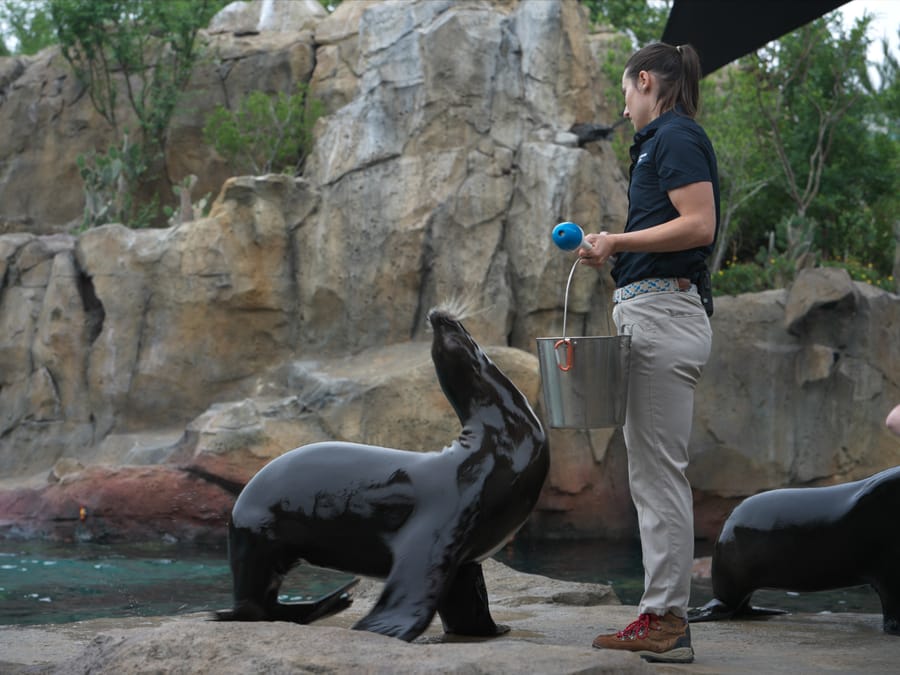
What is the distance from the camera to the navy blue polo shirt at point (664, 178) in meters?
3.15

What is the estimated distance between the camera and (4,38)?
25.6m

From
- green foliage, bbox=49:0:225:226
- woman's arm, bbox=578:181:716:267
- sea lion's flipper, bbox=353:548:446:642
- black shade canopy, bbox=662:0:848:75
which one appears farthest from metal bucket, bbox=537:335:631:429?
green foliage, bbox=49:0:225:226

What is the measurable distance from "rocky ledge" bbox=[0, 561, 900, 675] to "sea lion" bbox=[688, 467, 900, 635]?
0.53 feet

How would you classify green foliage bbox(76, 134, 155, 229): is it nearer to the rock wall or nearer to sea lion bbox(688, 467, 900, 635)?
the rock wall

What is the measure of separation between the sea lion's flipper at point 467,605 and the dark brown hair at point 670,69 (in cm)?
155

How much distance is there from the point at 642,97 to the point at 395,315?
825 cm

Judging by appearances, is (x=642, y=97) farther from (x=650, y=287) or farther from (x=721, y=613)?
(x=721, y=613)

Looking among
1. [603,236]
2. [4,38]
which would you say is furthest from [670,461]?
[4,38]

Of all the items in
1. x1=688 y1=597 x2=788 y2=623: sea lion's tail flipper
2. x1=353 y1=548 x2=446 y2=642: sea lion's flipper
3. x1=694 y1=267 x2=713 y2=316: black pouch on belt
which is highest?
x1=694 y1=267 x2=713 y2=316: black pouch on belt

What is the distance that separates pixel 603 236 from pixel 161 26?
15772 mm

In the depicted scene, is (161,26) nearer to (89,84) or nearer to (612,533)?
(89,84)

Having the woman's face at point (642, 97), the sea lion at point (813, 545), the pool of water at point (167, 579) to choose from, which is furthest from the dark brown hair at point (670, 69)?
the pool of water at point (167, 579)

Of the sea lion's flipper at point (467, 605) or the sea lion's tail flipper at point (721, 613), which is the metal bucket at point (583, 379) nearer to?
the sea lion's flipper at point (467, 605)

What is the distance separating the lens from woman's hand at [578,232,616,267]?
3.06 meters
